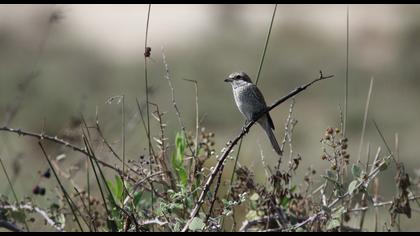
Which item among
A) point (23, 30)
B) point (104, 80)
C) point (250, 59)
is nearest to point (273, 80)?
Result: point (250, 59)

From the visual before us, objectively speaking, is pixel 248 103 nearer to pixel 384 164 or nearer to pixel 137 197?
pixel 137 197

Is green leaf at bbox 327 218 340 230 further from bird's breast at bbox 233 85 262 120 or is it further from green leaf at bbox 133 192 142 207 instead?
bird's breast at bbox 233 85 262 120

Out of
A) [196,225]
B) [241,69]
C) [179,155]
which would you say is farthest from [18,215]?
[241,69]

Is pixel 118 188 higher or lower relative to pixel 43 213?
higher

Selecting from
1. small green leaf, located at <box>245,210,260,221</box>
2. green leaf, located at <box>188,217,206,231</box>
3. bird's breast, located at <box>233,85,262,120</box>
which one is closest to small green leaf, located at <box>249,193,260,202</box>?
small green leaf, located at <box>245,210,260,221</box>

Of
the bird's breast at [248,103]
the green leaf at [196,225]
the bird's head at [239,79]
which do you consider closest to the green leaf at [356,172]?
the green leaf at [196,225]

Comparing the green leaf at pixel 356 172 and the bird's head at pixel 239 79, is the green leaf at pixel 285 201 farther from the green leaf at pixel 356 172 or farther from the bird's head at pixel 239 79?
the bird's head at pixel 239 79

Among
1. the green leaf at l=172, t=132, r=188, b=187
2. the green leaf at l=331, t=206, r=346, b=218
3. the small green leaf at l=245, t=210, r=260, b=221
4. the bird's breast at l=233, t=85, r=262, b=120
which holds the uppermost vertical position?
the bird's breast at l=233, t=85, r=262, b=120

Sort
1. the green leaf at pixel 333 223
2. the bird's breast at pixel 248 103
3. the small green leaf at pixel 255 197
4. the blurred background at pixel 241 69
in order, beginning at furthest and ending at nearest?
1. the blurred background at pixel 241 69
2. the bird's breast at pixel 248 103
3. the small green leaf at pixel 255 197
4. the green leaf at pixel 333 223

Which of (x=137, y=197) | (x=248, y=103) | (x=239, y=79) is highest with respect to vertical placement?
(x=239, y=79)

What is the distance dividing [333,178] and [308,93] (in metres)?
14.7

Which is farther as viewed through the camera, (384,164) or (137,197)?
(137,197)

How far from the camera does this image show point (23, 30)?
21.7 meters
